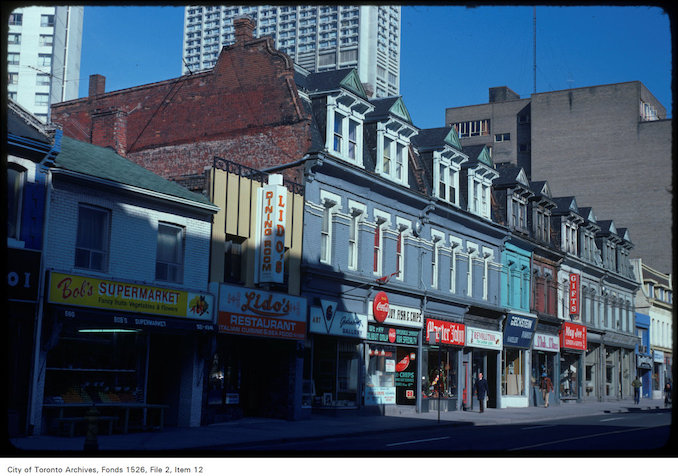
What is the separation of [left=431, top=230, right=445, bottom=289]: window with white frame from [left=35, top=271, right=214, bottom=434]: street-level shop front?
15.5m

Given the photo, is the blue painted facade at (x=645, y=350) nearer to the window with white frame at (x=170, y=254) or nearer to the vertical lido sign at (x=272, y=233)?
the vertical lido sign at (x=272, y=233)

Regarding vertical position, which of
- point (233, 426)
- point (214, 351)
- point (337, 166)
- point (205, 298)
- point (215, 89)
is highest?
point (215, 89)

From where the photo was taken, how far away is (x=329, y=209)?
31.8 metres

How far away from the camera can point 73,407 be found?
2156cm

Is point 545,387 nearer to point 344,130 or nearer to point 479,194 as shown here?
point 479,194

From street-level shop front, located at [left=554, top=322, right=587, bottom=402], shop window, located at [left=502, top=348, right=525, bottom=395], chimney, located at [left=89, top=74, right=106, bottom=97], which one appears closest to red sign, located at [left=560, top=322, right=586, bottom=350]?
street-level shop front, located at [left=554, top=322, right=587, bottom=402]

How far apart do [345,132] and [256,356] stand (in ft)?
Answer: 30.8

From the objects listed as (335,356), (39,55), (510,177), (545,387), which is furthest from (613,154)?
(39,55)

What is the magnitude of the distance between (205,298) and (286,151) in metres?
8.03

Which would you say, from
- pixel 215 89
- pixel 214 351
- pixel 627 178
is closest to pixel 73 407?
pixel 214 351

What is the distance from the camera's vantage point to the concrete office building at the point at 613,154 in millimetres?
72562

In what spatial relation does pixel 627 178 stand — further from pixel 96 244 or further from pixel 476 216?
pixel 96 244

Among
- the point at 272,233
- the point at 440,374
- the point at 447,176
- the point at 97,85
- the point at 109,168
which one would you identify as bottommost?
the point at 440,374

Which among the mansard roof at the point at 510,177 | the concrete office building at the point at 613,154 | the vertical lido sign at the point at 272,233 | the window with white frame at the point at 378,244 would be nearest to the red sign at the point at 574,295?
the mansard roof at the point at 510,177
